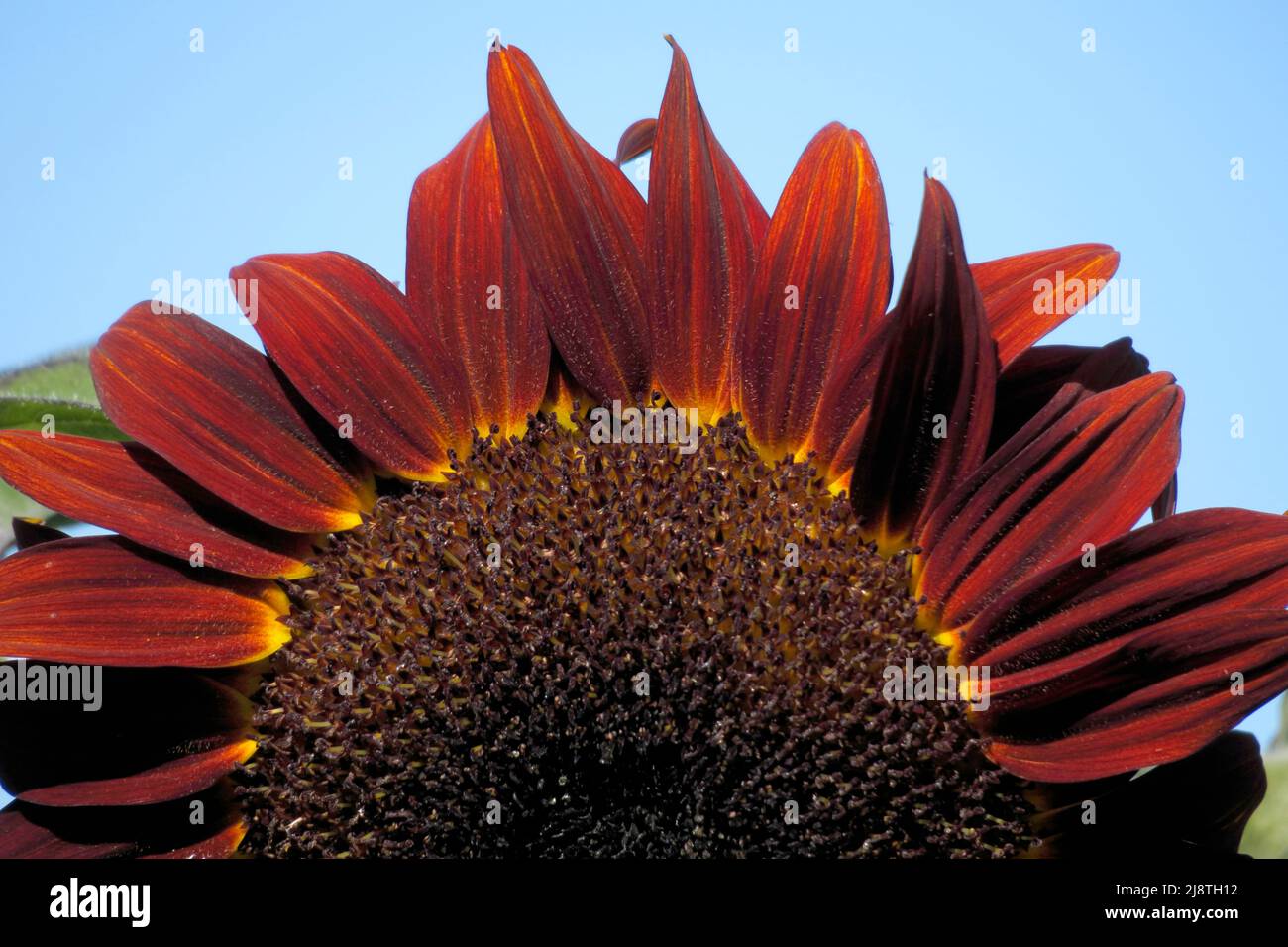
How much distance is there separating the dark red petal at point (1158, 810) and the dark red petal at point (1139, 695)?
0.09 metres

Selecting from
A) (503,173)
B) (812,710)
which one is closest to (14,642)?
(503,173)

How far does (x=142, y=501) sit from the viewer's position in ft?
6.41

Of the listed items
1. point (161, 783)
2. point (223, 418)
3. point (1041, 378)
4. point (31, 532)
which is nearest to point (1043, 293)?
point (1041, 378)

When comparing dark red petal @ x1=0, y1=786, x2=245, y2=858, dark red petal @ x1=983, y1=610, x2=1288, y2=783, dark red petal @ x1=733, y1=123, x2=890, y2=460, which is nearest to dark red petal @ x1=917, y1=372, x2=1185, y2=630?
dark red petal @ x1=983, y1=610, x2=1288, y2=783

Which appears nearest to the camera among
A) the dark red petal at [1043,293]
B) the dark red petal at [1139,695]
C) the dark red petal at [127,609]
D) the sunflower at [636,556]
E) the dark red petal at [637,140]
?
the dark red petal at [1139,695]

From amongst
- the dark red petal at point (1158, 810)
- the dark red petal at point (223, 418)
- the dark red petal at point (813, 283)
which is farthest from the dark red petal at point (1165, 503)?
the dark red petal at point (223, 418)

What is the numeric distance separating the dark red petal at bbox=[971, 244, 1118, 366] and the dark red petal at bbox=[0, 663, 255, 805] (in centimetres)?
124

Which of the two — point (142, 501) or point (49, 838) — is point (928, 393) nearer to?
point (142, 501)

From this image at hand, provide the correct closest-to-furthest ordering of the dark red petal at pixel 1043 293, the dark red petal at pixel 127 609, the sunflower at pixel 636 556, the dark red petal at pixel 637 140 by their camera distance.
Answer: the sunflower at pixel 636 556 → the dark red petal at pixel 1043 293 → the dark red petal at pixel 127 609 → the dark red petal at pixel 637 140

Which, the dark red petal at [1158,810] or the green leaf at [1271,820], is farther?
the green leaf at [1271,820]

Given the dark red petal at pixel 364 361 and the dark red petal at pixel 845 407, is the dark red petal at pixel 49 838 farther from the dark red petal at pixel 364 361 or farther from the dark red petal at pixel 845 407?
the dark red petal at pixel 845 407

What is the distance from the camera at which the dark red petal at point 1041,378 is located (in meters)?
1.85
